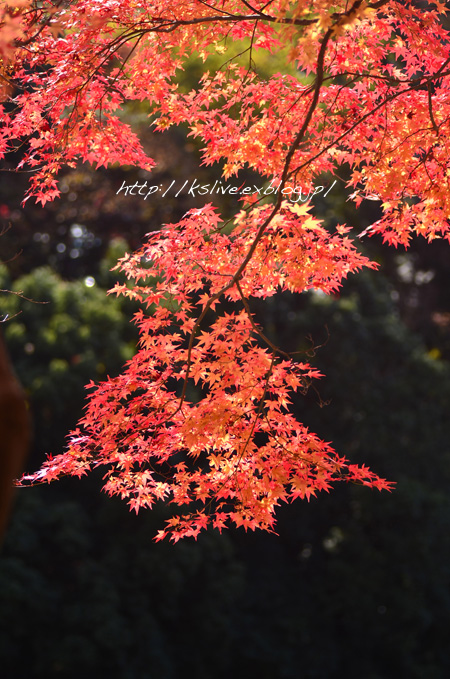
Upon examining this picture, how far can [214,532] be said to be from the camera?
336 inches

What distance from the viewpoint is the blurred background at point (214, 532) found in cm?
758

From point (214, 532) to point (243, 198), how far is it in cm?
576

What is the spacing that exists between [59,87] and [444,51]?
2.19 m

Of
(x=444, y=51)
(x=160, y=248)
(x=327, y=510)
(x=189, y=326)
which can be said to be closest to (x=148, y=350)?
(x=189, y=326)

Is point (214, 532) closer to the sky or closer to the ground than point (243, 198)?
closer to the ground

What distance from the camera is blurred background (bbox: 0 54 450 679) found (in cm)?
758

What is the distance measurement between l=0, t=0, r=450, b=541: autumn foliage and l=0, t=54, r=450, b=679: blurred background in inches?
166

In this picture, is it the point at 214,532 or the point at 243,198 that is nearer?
the point at 243,198

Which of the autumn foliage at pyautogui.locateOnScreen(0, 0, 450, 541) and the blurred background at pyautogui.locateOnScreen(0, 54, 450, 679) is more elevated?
the autumn foliage at pyautogui.locateOnScreen(0, 0, 450, 541)

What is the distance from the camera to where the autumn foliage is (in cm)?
354

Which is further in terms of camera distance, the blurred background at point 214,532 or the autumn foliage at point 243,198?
the blurred background at point 214,532

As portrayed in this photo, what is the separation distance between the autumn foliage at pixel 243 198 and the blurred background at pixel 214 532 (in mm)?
4218

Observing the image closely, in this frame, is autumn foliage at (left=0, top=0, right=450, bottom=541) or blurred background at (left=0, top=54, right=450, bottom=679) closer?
autumn foliage at (left=0, top=0, right=450, bottom=541)

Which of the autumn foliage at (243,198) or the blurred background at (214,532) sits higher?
the autumn foliage at (243,198)
